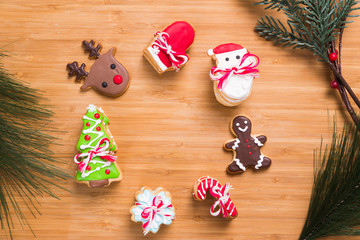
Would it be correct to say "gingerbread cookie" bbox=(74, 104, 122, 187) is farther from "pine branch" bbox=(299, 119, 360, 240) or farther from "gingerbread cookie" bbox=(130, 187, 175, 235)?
"pine branch" bbox=(299, 119, 360, 240)

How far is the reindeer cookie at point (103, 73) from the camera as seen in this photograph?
1.44 metres

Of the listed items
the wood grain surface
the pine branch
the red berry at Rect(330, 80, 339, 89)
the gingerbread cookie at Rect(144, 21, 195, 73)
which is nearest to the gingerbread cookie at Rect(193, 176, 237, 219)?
the wood grain surface

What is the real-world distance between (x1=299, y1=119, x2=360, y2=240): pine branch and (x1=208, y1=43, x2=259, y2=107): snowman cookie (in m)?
0.46

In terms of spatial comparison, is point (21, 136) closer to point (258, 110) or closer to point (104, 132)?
point (104, 132)

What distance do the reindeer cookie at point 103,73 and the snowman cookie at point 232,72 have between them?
412mm

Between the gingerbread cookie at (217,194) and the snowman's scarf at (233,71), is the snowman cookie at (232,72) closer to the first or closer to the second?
the snowman's scarf at (233,71)

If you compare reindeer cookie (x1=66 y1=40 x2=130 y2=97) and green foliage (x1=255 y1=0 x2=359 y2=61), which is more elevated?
green foliage (x1=255 y1=0 x2=359 y2=61)

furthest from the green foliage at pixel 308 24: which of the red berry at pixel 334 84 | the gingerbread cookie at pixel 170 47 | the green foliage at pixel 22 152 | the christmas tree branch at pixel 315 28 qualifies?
the green foliage at pixel 22 152

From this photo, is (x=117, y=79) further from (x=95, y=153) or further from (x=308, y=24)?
(x=308, y=24)

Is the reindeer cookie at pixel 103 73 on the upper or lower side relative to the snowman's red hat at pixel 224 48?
lower

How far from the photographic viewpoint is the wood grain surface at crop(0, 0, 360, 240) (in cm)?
147

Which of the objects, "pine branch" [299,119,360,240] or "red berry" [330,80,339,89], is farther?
"red berry" [330,80,339,89]

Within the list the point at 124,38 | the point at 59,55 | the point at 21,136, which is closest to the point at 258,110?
the point at 124,38

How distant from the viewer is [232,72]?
4.54ft
